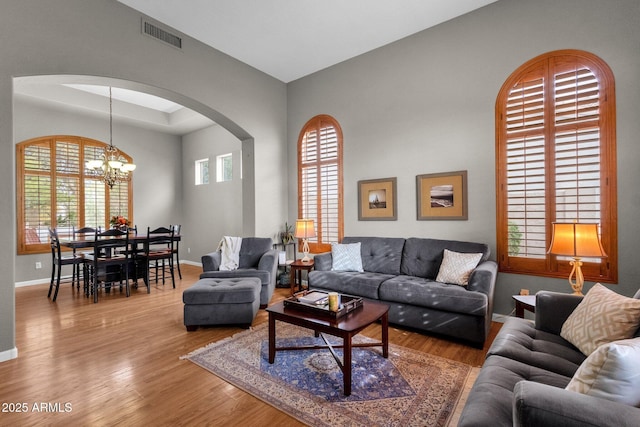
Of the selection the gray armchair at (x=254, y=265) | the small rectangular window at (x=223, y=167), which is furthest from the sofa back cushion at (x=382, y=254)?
the small rectangular window at (x=223, y=167)

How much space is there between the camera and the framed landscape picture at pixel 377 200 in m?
4.44

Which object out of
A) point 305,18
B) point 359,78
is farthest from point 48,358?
point 359,78

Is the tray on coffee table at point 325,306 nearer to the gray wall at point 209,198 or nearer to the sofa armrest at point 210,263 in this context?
the sofa armrest at point 210,263

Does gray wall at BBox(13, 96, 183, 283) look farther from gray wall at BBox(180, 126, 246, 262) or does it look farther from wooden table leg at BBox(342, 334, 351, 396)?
wooden table leg at BBox(342, 334, 351, 396)

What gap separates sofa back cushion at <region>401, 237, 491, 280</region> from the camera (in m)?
3.58

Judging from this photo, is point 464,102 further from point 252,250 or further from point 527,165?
point 252,250

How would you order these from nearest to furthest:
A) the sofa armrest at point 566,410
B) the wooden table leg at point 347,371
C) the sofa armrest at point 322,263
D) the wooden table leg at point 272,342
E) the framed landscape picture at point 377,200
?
the sofa armrest at point 566,410, the wooden table leg at point 347,371, the wooden table leg at point 272,342, the sofa armrest at point 322,263, the framed landscape picture at point 377,200

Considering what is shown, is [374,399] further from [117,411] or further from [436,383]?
[117,411]

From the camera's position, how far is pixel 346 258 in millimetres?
4164

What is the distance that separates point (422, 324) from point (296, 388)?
160 centimetres

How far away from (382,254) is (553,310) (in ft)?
7.03

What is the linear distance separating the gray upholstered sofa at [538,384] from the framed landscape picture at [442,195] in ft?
5.67

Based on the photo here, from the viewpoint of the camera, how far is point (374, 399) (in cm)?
210

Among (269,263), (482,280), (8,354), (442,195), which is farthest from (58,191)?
(482,280)
